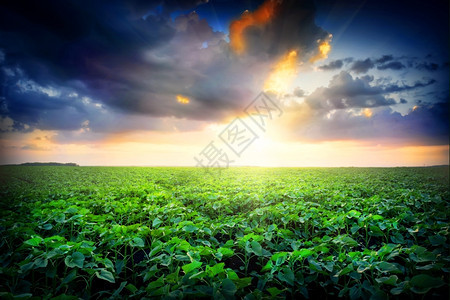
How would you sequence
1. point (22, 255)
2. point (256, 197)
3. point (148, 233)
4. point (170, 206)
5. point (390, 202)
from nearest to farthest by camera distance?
1. point (22, 255)
2. point (148, 233)
3. point (170, 206)
4. point (390, 202)
5. point (256, 197)

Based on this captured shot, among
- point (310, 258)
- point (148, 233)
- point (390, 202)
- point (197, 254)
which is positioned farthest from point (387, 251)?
point (390, 202)

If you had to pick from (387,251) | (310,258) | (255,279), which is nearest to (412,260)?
(387,251)

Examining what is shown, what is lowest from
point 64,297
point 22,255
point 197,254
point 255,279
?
point 255,279

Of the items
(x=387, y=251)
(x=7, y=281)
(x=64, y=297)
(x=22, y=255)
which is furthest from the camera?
(x=22, y=255)

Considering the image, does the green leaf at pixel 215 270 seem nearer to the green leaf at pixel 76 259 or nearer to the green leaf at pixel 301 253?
the green leaf at pixel 301 253

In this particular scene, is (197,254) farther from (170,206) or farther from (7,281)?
(170,206)

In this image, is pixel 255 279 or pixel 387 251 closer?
pixel 387 251

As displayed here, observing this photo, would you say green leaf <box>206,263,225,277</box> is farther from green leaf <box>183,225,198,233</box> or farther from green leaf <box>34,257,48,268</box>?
green leaf <box>34,257,48,268</box>

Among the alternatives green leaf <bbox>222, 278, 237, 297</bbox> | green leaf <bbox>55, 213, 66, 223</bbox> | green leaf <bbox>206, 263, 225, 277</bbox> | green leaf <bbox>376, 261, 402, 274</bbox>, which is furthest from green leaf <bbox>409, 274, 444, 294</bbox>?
green leaf <bbox>55, 213, 66, 223</bbox>

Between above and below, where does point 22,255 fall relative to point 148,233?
below

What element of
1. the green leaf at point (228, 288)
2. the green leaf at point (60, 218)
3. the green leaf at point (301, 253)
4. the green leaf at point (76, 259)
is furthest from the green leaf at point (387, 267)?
the green leaf at point (60, 218)

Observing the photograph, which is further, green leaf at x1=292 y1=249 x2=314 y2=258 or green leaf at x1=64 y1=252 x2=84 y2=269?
green leaf at x1=292 y1=249 x2=314 y2=258

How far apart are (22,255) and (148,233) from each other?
1755 mm

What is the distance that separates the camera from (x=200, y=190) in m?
8.76
